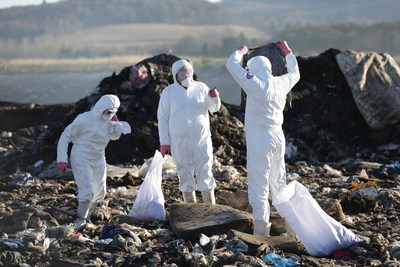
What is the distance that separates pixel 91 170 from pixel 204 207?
1306 millimetres

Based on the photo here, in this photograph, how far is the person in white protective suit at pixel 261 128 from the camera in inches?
285

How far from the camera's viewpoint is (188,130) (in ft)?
27.5

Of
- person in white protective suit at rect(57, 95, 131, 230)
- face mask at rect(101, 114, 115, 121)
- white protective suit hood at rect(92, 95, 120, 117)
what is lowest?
person in white protective suit at rect(57, 95, 131, 230)

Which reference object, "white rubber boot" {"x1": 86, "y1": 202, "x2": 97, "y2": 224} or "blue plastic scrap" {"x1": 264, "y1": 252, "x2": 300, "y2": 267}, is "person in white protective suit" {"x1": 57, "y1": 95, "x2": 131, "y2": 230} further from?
"blue plastic scrap" {"x1": 264, "y1": 252, "x2": 300, "y2": 267}

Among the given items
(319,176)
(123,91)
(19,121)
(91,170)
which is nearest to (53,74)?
(19,121)

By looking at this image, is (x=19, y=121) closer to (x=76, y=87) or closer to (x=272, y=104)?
(x=76, y=87)

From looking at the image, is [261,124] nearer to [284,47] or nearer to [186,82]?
[284,47]

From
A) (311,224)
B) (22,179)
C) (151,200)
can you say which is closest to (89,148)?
(151,200)

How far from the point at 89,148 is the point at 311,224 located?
2585 millimetres

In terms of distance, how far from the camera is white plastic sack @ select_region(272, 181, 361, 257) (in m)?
6.81

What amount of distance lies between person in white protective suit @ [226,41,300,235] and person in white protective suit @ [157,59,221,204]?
3.71ft

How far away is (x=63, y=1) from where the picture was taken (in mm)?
62031

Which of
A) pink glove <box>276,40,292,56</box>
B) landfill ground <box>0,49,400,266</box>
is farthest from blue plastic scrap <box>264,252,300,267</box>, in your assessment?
pink glove <box>276,40,292,56</box>

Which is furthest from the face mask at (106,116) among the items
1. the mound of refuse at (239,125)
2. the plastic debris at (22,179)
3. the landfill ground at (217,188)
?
the mound of refuse at (239,125)
